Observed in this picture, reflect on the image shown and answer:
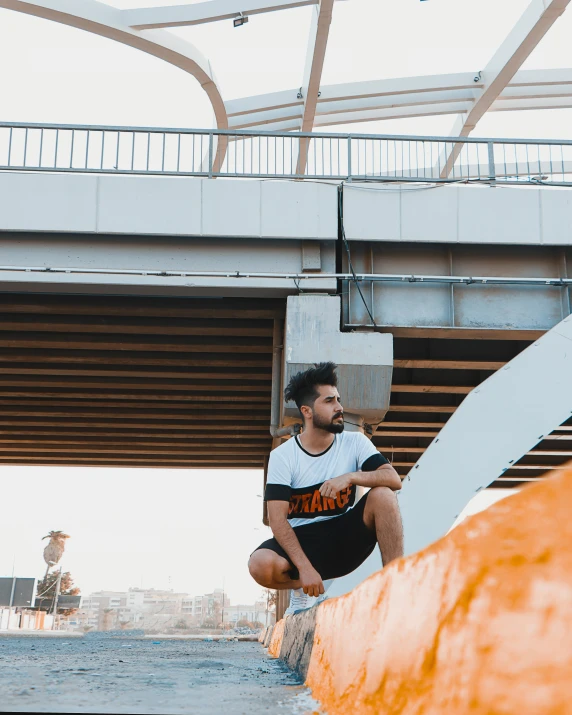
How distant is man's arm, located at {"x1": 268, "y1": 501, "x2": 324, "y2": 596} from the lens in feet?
14.1

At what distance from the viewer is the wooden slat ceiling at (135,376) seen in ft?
46.1

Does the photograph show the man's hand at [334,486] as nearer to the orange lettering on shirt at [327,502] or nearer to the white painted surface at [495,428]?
the orange lettering on shirt at [327,502]

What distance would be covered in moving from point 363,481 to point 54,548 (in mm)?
89677

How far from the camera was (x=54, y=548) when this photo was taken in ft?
289

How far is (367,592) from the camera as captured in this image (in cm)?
204

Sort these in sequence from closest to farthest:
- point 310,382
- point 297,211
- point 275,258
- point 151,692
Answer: point 151,692, point 310,382, point 297,211, point 275,258

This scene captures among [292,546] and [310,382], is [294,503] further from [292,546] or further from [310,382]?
[310,382]

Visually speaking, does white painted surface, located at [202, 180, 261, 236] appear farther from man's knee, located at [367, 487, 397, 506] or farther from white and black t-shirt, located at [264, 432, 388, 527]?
man's knee, located at [367, 487, 397, 506]

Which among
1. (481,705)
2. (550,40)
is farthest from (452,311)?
(550,40)

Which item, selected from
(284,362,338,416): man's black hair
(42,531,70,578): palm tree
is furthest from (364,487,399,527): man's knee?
(42,531,70,578): palm tree

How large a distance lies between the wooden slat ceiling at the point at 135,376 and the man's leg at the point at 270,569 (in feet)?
31.2

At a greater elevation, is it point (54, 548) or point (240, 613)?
point (54, 548)

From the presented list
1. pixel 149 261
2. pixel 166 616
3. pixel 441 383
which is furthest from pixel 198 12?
pixel 166 616

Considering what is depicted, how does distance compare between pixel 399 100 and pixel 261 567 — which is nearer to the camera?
pixel 261 567
